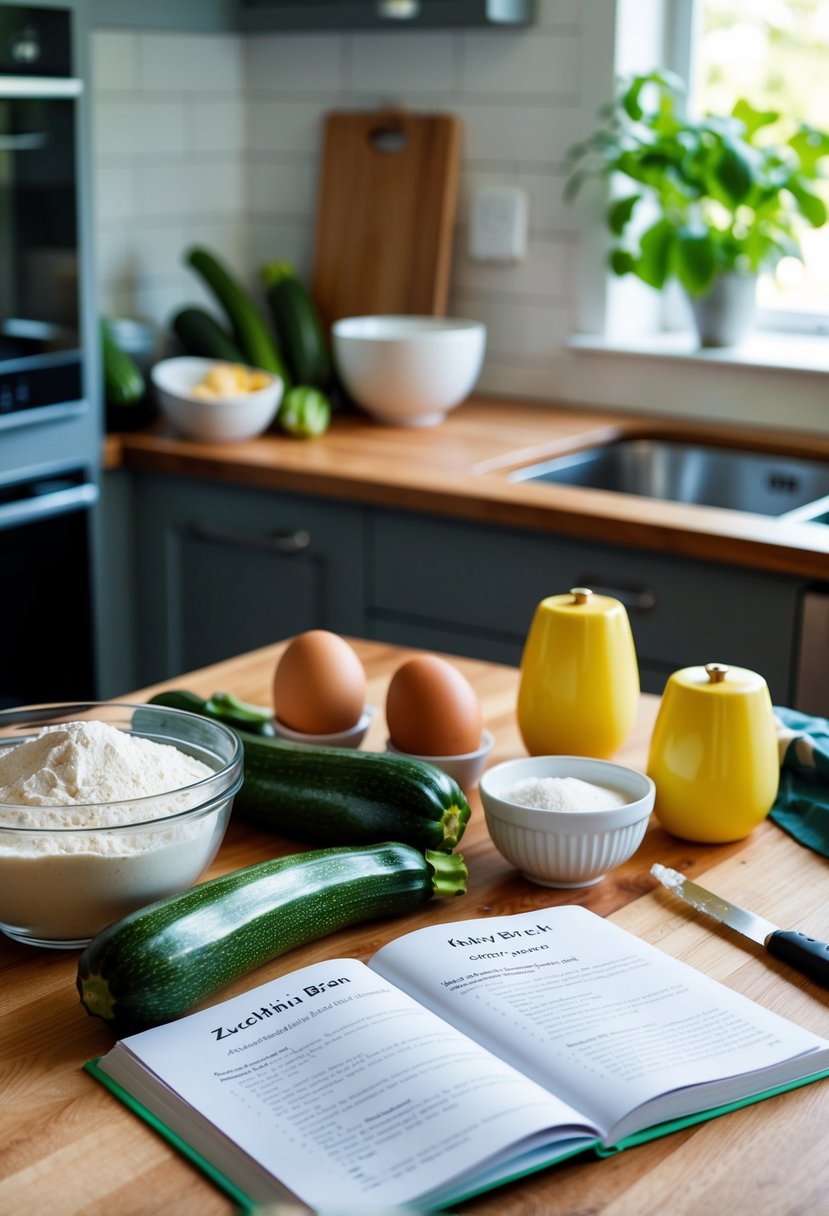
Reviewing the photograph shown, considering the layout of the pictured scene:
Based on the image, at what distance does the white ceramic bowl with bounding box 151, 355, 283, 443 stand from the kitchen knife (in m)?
1.58

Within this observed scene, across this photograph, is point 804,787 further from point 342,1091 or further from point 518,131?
point 518,131

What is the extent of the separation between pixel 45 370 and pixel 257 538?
44cm

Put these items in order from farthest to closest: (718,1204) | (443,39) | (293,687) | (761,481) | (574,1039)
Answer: (443,39) < (761,481) < (293,687) < (574,1039) < (718,1204)

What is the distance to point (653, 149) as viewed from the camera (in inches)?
102

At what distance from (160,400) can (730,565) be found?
113 cm

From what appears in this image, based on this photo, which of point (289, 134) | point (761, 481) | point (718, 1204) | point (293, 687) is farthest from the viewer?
point (289, 134)

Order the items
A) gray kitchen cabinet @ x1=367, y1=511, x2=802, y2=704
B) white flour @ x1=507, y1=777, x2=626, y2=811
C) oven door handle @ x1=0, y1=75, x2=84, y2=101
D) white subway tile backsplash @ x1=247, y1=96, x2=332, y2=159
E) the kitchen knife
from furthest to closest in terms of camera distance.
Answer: white subway tile backsplash @ x1=247, y1=96, x2=332, y2=159, oven door handle @ x1=0, y1=75, x2=84, y2=101, gray kitchen cabinet @ x1=367, y1=511, x2=802, y2=704, white flour @ x1=507, y1=777, x2=626, y2=811, the kitchen knife

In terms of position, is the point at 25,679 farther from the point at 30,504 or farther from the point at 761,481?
the point at 761,481

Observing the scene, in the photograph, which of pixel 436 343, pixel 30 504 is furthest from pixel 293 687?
pixel 436 343

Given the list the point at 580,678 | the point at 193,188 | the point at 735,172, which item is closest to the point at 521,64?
the point at 735,172

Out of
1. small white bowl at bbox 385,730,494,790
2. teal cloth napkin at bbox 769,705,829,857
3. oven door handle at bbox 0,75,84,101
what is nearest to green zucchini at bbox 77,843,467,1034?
small white bowl at bbox 385,730,494,790

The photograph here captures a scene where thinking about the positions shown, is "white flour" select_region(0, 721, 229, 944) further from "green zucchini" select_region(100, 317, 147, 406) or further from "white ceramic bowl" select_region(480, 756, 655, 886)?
"green zucchini" select_region(100, 317, 147, 406)

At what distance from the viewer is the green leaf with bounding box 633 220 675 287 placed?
2623mm

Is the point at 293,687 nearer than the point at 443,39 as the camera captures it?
Yes
